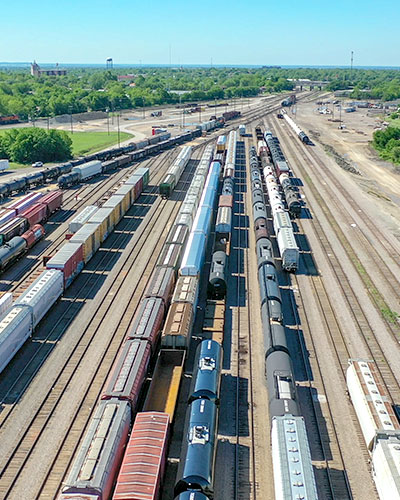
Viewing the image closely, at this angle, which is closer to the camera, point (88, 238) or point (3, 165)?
point (88, 238)

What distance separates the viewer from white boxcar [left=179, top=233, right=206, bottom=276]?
4703cm

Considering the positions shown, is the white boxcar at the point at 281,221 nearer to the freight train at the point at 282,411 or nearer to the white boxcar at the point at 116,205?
the freight train at the point at 282,411

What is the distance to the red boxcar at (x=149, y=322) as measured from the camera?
36.5 metres

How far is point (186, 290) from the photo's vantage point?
4366cm

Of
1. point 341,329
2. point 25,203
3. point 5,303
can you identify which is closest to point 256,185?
point 25,203

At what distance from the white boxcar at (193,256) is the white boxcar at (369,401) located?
18754 millimetres

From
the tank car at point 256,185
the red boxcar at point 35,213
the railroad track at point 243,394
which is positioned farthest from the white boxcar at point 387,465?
the tank car at point 256,185

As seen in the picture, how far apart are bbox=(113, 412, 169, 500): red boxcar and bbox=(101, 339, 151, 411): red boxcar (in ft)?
7.26

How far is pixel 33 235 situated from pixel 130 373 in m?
36.6

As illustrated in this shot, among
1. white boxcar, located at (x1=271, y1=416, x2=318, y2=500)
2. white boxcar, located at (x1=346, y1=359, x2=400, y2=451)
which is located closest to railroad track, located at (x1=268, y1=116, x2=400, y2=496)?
white boxcar, located at (x1=346, y1=359, x2=400, y2=451)

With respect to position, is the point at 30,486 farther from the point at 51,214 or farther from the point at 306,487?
the point at 51,214

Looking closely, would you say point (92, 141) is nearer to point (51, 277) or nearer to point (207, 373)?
point (51, 277)

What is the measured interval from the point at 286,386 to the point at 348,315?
18.2 meters

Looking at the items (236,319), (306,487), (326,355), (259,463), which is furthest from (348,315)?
(306,487)
